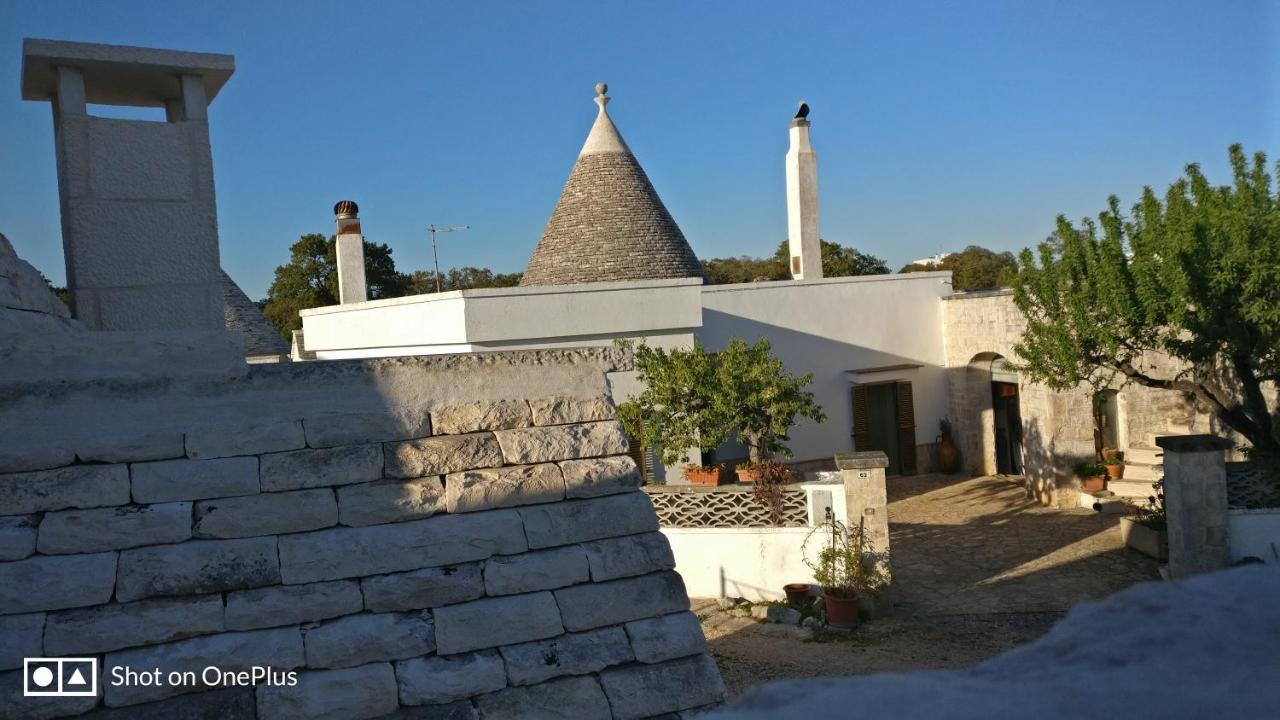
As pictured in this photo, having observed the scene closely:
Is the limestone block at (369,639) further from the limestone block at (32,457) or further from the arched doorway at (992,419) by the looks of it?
the arched doorway at (992,419)

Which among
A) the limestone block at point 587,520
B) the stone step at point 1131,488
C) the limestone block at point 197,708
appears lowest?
the stone step at point 1131,488

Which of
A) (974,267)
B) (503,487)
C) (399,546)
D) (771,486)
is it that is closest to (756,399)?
(771,486)

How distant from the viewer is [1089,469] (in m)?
14.4

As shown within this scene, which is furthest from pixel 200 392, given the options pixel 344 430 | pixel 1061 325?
pixel 1061 325

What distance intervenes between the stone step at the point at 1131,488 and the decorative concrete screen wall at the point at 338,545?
13.6m

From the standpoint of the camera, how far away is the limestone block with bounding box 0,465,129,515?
2545 mm

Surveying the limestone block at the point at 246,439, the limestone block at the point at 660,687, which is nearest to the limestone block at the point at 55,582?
the limestone block at the point at 246,439

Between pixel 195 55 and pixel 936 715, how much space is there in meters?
3.74

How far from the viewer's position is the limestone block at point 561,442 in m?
3.07

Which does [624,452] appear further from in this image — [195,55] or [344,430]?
[195,55]

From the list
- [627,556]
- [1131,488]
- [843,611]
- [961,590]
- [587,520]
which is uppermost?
[587,520]

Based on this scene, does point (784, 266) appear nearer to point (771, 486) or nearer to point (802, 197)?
point (802, 197)

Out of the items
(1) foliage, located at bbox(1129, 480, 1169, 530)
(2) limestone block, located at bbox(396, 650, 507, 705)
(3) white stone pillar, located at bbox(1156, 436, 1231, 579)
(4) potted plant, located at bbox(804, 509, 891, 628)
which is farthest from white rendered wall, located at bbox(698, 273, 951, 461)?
(2) limestone block, located at bbox(396, 650, 507, 705)

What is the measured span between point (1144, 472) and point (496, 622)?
14462 millimetres
